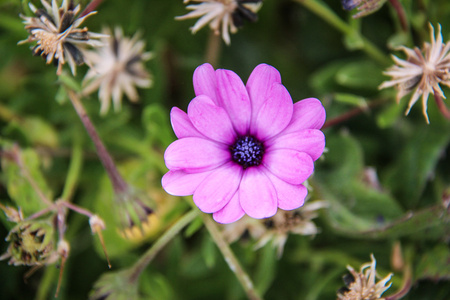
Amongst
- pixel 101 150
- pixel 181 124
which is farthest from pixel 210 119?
pixel 101 150

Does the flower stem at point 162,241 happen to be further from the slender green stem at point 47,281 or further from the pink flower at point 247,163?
the slender green stem at point 47,281

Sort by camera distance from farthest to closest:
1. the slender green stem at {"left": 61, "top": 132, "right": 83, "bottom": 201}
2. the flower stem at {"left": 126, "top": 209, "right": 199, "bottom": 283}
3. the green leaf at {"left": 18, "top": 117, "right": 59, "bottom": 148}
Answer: the green leaf at {"left": 18, "top": 117, "right": 59, "bottom": 148}
the slender green stem at {"left": 61, "top": 132, "right": 83, "bottom": 201}
the flower stem at {"left": 126, "top": 209, "right": 199, "bottom": 283}

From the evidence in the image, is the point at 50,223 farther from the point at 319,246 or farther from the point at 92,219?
the point at 319,246

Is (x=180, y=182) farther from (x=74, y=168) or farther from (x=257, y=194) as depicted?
(x=74, y=168)

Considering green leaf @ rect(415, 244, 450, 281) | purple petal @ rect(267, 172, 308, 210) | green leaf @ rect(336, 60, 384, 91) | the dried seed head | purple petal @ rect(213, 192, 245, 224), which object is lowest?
green leaf @ rect(415, 244, 450, 281)

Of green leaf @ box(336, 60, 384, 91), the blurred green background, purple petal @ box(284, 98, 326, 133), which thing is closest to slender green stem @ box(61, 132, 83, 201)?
the blurred green background

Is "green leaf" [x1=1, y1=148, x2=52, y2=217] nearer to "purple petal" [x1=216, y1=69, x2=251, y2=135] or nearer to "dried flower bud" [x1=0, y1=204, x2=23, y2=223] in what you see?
"dried flower bud" [x1=0, y1=204, x2=23, y2=223]

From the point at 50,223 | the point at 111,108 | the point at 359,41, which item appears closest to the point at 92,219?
the point at 50,223

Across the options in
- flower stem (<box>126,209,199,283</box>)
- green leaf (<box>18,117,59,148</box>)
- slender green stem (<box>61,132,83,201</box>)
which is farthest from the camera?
green leaf (<box>18,117,59,148</box>)
